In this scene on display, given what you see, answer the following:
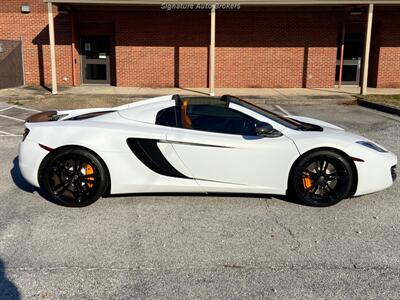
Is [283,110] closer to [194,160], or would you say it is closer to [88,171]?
[194,160]

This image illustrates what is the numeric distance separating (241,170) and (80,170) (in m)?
1.81

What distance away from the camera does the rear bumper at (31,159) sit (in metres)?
4.67

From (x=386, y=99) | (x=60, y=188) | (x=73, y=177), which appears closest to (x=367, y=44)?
(x=386, y=99)

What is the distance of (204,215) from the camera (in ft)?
14.7

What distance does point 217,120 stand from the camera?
4.83 m

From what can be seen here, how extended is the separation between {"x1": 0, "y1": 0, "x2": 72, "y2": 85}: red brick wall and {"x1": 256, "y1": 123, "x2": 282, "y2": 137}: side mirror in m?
15.3

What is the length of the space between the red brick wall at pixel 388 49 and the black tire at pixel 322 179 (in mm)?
14974

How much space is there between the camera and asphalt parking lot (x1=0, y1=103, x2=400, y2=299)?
10.1 feet

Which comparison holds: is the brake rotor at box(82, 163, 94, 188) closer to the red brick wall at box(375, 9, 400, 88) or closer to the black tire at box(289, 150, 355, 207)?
the black tire at box(289, 150, 355, 207)

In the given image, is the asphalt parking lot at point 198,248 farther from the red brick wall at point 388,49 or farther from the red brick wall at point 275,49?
the red brick wall at point 388,49

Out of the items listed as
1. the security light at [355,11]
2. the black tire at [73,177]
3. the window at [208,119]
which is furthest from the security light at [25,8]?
the window at [208,119]

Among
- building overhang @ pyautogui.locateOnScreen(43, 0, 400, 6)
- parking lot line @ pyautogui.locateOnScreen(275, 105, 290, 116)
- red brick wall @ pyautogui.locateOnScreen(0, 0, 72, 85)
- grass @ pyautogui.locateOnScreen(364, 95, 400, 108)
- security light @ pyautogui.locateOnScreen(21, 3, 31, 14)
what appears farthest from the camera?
red brick wall @ pyautogui.locateOnScreen(0, 0, 72, 85)

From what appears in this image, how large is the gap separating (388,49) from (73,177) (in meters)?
16.8

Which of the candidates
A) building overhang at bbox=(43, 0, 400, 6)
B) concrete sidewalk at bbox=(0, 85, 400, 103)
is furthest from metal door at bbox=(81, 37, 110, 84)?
building overhang at bbox=(43, 0, 400, 6)
